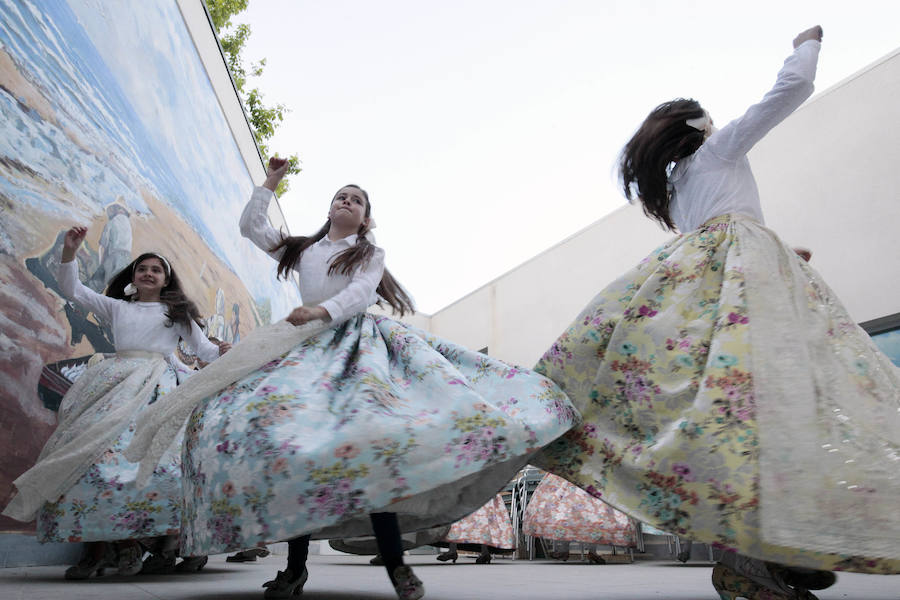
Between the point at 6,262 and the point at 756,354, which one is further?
the point at 6,262

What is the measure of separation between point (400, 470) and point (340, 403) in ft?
0.81

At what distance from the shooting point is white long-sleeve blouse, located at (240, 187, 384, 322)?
218 centimetres

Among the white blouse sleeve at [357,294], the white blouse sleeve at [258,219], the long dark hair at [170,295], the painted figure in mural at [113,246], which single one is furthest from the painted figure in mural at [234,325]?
the white blouse sleeve at [357,294]

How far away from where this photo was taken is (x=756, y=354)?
66.3 inches

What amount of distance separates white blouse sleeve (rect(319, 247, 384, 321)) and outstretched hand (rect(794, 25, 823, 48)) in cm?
148

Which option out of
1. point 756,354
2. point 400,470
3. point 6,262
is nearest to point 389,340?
point 400,470

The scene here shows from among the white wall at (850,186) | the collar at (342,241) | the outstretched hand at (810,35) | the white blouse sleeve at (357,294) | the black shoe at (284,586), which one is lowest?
the black shoe at (284,586)

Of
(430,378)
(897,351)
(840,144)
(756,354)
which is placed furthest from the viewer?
(840,144)

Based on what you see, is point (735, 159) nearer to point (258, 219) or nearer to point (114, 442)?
point (258, 219)

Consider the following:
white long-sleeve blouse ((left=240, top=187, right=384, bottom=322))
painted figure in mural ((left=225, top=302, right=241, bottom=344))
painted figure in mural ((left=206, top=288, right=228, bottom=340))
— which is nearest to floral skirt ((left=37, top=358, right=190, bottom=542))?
white long-sleeve blouse ((left=240, top=187, right=384, bottom=322))

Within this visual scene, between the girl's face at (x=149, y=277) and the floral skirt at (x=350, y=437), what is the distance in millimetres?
1494

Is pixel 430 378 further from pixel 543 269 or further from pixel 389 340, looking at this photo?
pixel 543 269

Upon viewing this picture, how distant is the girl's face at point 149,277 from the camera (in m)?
3.19

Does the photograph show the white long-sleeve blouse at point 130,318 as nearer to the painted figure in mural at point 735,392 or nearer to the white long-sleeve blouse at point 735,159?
the painted figure in mural at point 735,392
